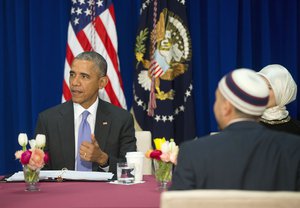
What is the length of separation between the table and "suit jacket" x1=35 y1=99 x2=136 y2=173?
2.14ft

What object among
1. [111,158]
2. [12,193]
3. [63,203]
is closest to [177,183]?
[63,203]

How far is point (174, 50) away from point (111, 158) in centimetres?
228

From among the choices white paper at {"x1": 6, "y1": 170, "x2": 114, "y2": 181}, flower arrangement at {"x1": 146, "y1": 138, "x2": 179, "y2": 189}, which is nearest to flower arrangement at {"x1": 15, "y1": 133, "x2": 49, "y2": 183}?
white paper at {"x1": 6, "y1": 170, "x2": 114, "y2": 181}

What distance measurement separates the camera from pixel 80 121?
3689mm

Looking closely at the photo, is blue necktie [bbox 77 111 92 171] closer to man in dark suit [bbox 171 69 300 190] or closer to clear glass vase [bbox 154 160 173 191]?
clear glass vase [bbox 154 160 173 191]

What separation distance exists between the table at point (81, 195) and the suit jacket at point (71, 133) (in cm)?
65

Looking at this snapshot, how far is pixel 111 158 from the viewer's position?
3363 millimetres

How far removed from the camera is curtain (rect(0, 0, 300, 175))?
18.0 ft

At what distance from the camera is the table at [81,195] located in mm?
2320

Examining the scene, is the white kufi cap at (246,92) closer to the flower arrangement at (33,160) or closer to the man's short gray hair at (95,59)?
the flower arrangement at (33,160)

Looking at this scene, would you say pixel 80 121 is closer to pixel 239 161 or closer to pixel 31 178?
pixel 31 178

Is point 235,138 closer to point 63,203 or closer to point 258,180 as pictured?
point 258,180

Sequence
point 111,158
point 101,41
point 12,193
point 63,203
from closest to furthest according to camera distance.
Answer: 1. point 63,203
2. point 12,193
3. point 111,158
4. point 101,41

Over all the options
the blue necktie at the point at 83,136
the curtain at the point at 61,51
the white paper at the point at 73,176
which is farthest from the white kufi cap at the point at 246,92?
the curtain at the point at 61,51
